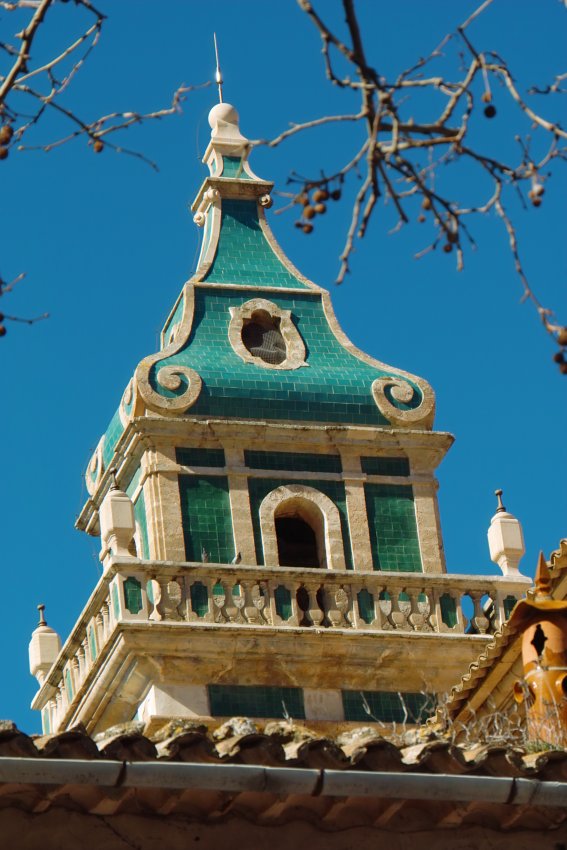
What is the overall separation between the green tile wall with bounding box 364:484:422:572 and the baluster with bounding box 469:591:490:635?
120 centimetres

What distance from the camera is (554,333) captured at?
1058 centimetres

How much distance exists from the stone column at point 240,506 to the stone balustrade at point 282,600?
3.00 feet

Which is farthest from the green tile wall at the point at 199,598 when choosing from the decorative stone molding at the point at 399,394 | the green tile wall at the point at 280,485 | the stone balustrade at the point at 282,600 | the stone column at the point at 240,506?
the decorative stone molding at the point at 399,394

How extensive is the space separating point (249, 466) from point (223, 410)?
76 centimetres

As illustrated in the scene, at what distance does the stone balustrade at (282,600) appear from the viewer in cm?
2753

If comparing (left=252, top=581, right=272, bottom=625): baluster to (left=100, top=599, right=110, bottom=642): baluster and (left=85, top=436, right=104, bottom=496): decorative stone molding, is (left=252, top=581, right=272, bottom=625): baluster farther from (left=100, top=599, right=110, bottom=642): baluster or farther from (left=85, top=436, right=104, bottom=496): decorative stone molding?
(left=85, top=436, right=104, bottom=496): decorative stone molding

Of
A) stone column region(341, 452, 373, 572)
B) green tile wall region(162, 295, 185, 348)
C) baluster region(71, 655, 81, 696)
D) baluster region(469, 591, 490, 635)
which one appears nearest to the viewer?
baluster region(469, 591, 490, 635)

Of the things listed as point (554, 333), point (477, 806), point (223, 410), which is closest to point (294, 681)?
point (223, 410)

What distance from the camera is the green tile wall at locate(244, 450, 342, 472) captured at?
29672mm

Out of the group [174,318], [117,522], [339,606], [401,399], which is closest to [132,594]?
[117,522]

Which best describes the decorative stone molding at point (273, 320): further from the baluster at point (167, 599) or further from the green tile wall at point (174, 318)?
the baluster at point (167, 599)

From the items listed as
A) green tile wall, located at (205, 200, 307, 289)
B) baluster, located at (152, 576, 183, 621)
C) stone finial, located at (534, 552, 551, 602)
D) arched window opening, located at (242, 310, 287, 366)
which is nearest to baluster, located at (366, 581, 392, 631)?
baluster, located at (152, 576, 183, 621)

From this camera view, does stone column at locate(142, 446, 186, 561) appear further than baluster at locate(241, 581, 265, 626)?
Yes

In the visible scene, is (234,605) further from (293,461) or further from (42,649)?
(42,649)
